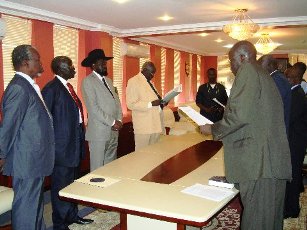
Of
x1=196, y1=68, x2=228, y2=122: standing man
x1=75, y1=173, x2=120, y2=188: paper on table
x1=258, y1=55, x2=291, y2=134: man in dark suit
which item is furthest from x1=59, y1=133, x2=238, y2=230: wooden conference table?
x1=196, y1=68, x2=228, y2=122: standing man

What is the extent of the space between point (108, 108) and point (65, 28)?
225 centimetres

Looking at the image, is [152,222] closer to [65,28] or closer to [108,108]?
[108,108]

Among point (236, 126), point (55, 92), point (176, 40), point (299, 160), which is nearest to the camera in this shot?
point (236, 126)

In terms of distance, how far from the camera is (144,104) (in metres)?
4.64

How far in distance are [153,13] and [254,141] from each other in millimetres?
3385

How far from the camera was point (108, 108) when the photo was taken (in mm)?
4078

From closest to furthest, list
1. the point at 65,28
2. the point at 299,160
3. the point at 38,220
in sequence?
the point at 38,220
the point at 299,160
the point at 65,28

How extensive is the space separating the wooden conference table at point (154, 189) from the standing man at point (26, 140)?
438mm

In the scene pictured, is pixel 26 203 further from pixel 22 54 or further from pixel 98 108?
pixel 98 108

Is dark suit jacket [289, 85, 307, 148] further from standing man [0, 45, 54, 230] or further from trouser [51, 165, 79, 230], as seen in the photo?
standing man [0, 45, 54, 230]

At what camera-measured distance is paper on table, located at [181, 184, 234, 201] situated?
2.25 m

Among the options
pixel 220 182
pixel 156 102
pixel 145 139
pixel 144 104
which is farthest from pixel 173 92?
pixel 220 182

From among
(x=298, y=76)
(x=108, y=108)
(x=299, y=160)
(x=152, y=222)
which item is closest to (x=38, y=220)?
(x=152, y=222)

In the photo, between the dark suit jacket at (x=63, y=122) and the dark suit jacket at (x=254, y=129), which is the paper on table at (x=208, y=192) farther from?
the dark suit jacket at (x=63, y=122)
